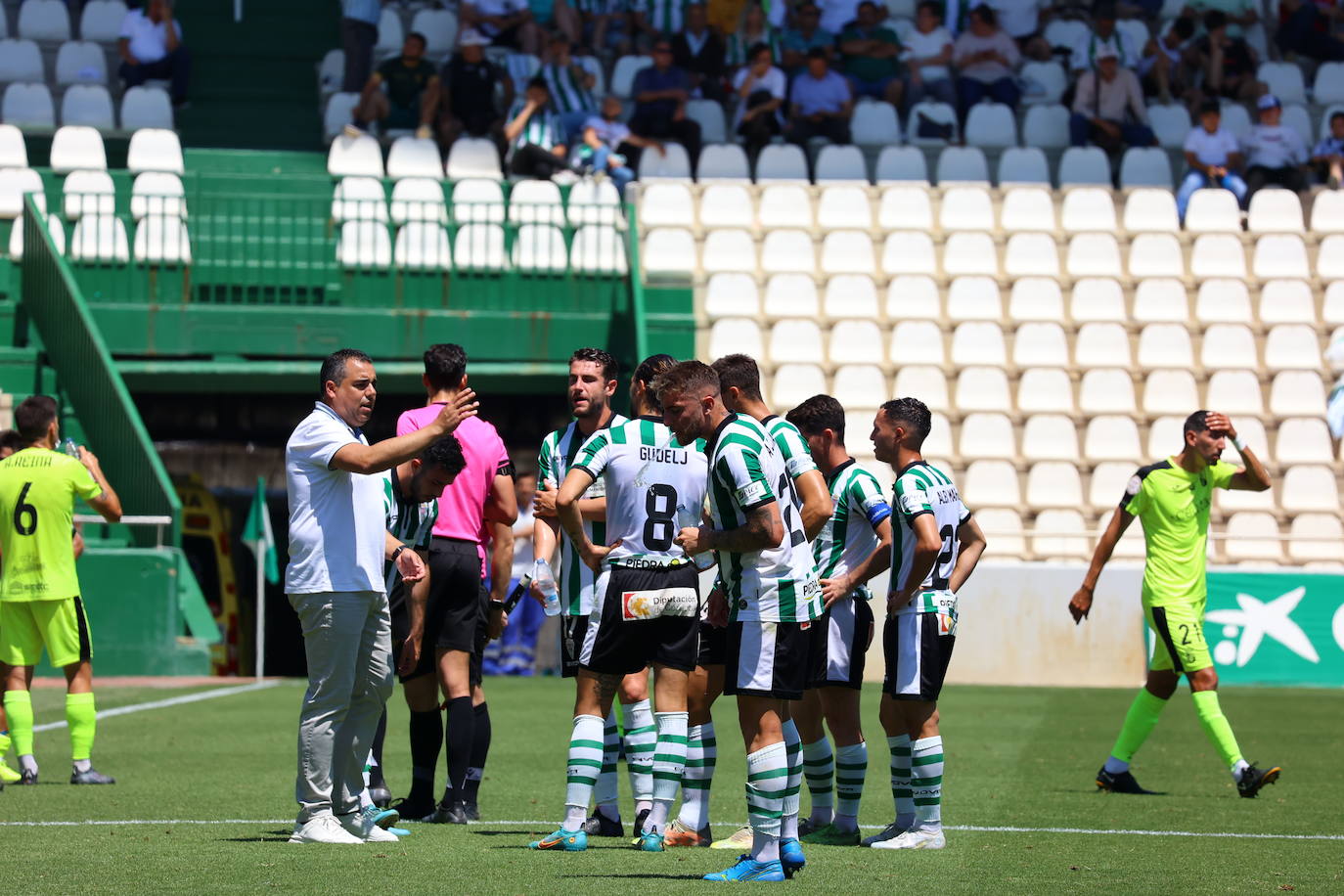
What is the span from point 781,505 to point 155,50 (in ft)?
61.6

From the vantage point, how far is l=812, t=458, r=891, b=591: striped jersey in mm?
8414

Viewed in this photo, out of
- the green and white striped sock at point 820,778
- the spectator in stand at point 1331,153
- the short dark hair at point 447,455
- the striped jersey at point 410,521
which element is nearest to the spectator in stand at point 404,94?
the spectator in stand at point 1331,153

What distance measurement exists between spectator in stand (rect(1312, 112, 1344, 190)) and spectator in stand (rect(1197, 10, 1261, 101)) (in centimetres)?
135

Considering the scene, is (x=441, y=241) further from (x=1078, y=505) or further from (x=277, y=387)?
(x=1078, y=505)

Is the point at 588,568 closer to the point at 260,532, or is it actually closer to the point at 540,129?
the point at 260,532

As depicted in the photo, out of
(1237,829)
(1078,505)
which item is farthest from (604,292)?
(1237,829)

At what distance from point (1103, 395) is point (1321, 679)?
4.30m

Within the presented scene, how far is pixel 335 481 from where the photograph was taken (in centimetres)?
774

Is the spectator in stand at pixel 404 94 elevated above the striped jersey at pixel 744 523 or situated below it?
above

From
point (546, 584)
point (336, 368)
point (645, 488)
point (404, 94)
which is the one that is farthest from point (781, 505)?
point (404, 94)

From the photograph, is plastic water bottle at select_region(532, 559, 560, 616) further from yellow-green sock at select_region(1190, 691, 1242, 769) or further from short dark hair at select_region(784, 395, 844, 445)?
yellow-green sock at select_region(1190, 691, 1242, 769)

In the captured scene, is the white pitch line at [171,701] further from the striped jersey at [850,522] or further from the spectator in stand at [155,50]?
the spectator in stand at [155,50]

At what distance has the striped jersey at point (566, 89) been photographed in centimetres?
2312

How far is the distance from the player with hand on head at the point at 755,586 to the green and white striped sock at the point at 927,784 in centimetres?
111
